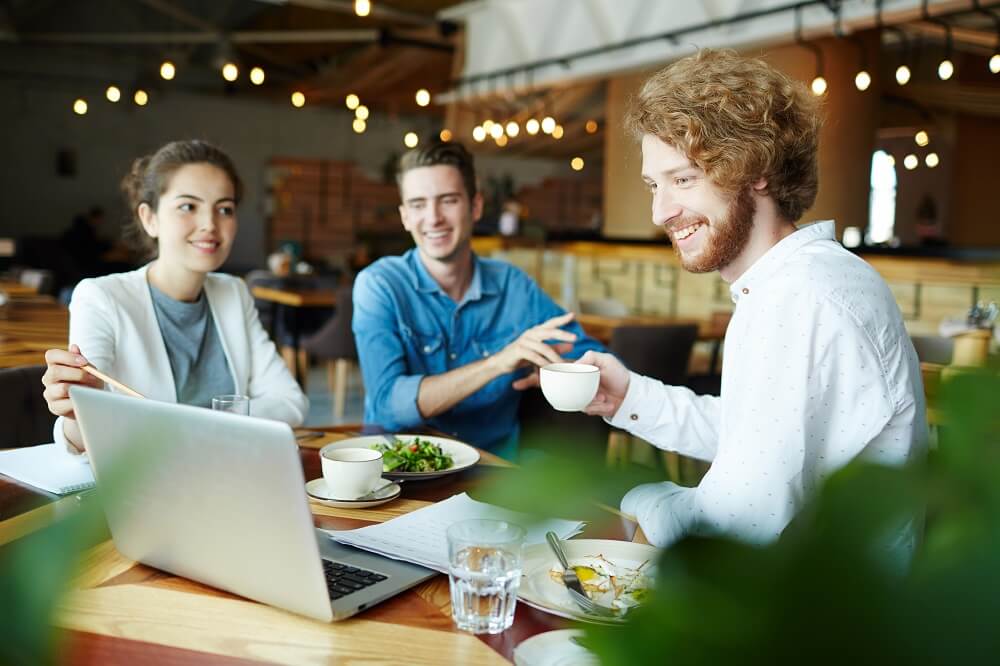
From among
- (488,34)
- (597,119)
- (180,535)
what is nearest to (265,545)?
(180,535)

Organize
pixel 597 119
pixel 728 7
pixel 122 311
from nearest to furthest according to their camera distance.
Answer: pixel 122 311 → pixel 728 7 → pixel 597 119

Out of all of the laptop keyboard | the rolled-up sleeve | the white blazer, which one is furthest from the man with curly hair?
the white blazer

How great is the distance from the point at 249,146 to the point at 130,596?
15.2m

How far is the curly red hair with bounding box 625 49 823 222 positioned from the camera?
142cm

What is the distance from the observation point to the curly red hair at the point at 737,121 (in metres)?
1.42

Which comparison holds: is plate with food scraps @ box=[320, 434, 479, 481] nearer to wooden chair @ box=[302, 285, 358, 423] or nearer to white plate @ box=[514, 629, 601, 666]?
white plate @ box=[514, 629, 601, 666]

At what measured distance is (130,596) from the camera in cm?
104

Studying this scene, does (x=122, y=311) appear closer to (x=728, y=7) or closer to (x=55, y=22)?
(x=728, y=7)

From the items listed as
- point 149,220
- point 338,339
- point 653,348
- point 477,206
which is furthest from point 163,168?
point 338,339

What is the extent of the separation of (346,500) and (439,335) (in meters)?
1.19

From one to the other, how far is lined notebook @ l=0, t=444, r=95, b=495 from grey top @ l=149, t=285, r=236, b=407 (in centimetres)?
57

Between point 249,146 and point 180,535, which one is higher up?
point 249,146

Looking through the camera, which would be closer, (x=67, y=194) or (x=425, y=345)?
(x=425, y=345)

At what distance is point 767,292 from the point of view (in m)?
1.28
